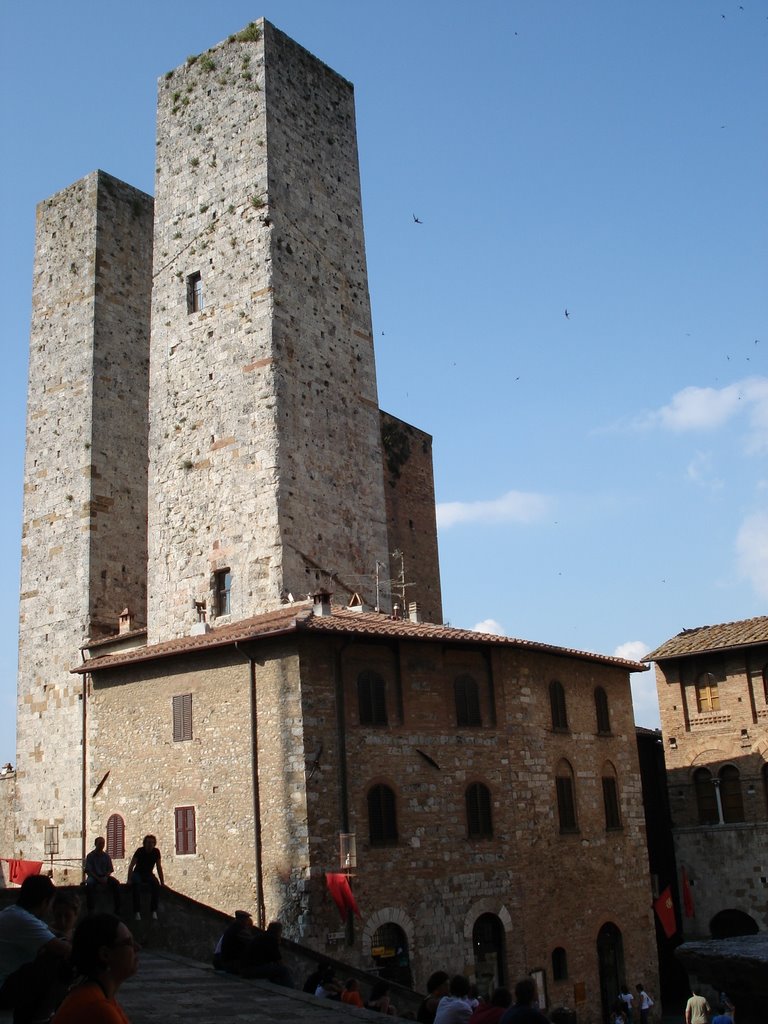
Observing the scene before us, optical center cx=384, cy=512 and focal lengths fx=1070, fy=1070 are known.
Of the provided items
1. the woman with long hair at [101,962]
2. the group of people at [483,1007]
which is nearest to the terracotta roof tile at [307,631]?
the group of people at [483,1007]

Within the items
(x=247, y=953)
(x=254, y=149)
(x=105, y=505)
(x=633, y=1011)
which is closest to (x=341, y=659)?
(x=247, y=953)

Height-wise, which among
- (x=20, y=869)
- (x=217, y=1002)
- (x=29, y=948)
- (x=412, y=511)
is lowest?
(x=217, y=1002)

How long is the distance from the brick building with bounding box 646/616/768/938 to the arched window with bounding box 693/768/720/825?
0.10 feet

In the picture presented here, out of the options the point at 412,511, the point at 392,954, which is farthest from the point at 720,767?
the point at 392,954

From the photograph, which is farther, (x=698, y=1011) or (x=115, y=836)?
(x=115, y=836)

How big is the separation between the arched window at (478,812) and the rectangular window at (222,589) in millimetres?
7392

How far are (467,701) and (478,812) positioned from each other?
2250 mm

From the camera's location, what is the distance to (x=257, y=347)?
26266 millimetres

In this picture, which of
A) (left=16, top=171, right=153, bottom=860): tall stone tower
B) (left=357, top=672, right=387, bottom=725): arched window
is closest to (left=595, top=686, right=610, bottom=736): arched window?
(left=357, top=672, right=387, bottom=725): arched window

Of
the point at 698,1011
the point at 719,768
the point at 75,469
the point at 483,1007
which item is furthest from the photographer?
the point at 719,768

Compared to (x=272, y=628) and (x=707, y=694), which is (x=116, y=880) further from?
(x=707, y=694)

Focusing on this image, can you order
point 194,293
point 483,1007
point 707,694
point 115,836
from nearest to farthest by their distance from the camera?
point 483,1007 < point 115,836 < point 194,293 < point 707,694

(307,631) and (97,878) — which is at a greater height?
(307,631)

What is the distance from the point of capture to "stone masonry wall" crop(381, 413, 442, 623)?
35.2m
